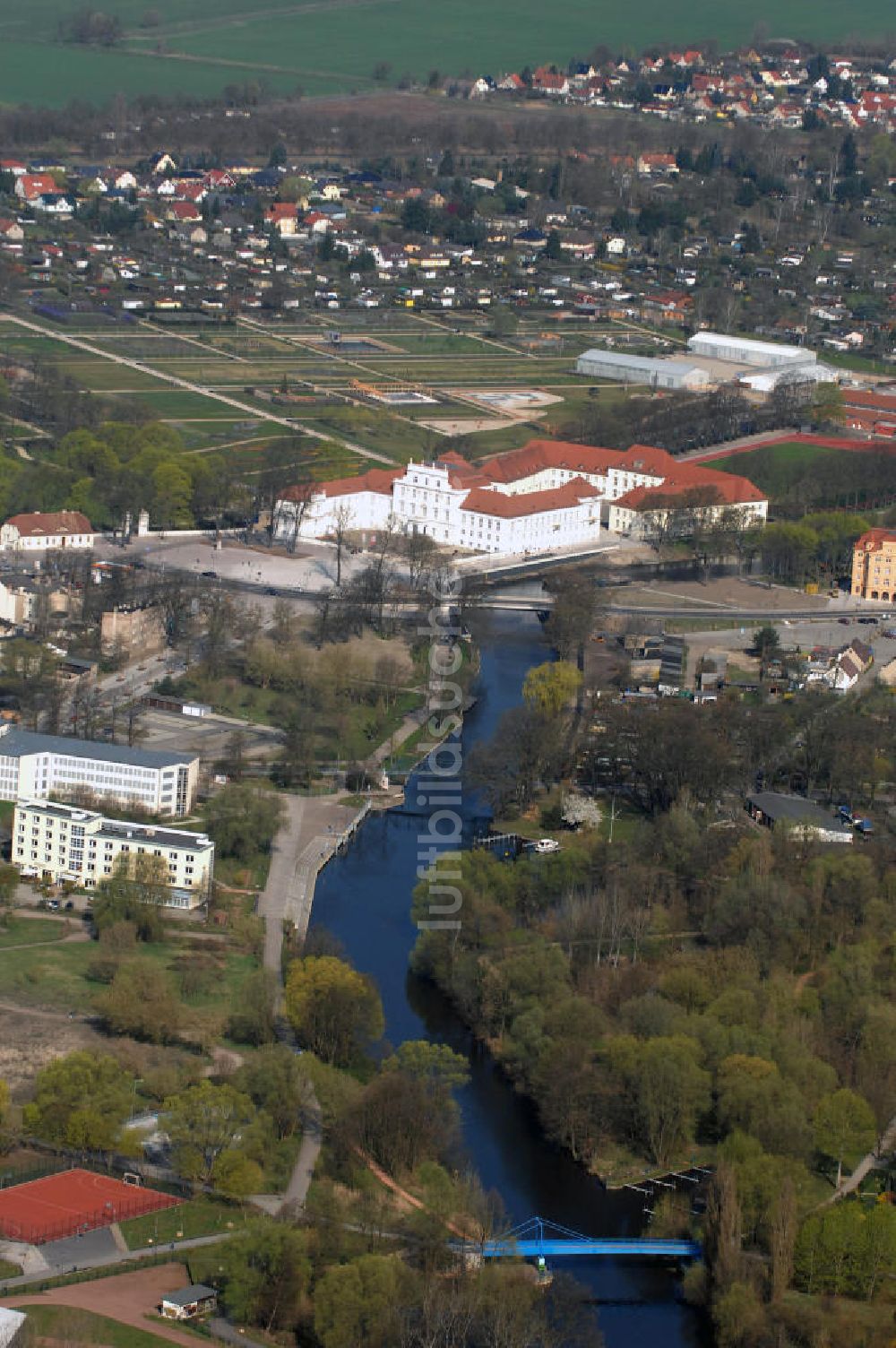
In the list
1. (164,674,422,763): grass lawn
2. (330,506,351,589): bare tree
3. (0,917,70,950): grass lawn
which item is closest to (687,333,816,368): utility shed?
(330,506,351,589): bare tree

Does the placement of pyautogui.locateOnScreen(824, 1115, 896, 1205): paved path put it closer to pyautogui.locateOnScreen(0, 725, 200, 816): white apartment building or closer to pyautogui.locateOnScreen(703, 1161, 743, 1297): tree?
pyautogui.locateOnScreen(703, 1161, 743, 1297): tree

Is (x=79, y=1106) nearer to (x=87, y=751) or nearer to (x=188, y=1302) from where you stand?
(x=188, y=1302)

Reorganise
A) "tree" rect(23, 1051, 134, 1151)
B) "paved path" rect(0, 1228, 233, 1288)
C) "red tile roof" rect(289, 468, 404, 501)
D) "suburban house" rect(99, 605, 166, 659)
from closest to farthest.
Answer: "paved path" rect(0, 1228, 233, 1288)
"tree" rect(23, 1051, 134, 1151)
"suburban house" rect(99, 605, 166, 659)
"red tile roof" rect(289, 468, 404, 501)

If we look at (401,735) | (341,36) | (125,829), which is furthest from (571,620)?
(341,36)

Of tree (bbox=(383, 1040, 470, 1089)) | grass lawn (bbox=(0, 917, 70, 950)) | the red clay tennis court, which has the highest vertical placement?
tree (bbox=(383, 1040, 470, 1089))

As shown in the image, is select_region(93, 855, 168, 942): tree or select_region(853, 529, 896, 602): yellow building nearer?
select_region(93, 855, 168, 942): tree

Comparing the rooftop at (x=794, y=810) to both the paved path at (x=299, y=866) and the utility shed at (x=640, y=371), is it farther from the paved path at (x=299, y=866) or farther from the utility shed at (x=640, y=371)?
the utility shed at (x=640, y=371)

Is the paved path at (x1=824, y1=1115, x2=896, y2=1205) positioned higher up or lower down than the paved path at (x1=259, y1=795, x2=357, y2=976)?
higher up

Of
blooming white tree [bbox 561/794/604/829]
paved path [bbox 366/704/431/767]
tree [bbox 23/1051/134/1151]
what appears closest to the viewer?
tree [bbox 23/1051/134/1151]
